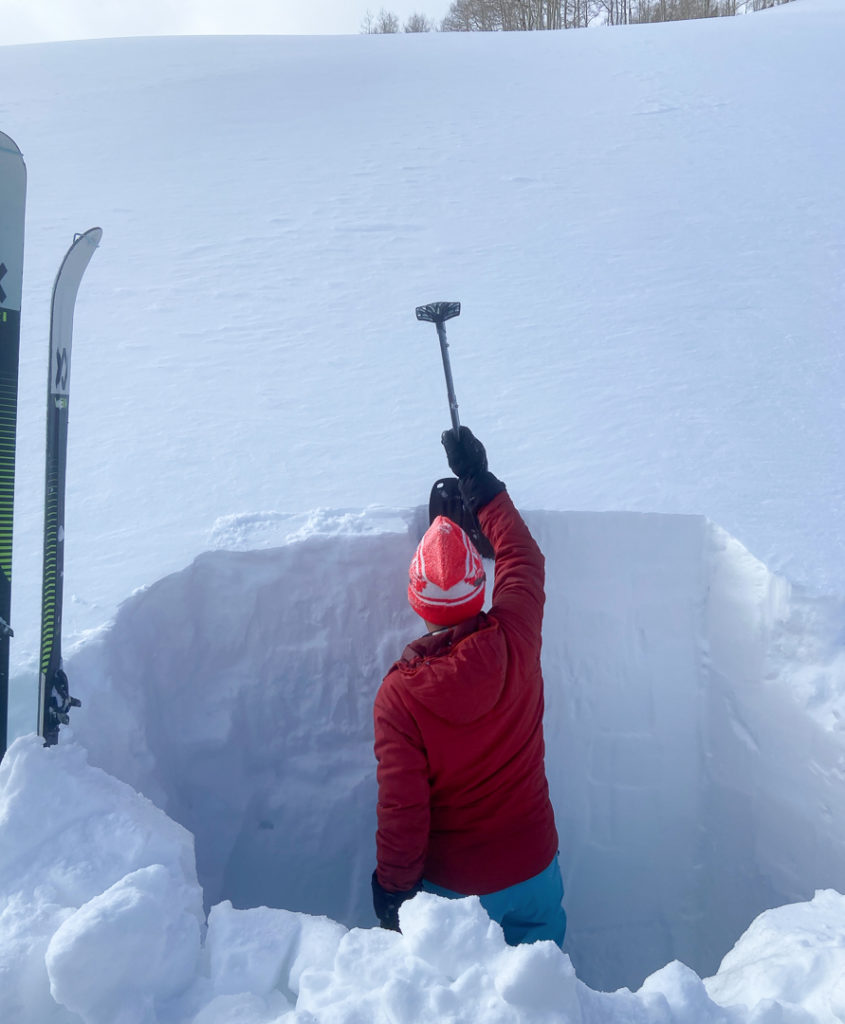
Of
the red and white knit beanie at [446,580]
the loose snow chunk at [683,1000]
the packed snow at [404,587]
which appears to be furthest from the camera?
the red and white knit beanie at [446,580]

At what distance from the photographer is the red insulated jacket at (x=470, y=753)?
6.28ft

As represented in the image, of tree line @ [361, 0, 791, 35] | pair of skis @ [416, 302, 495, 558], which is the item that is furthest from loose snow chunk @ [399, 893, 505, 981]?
tree line @ [361, 0, 791, 35]

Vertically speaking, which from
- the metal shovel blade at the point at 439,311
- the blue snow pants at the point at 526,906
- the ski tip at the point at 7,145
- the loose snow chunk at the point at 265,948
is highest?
the ski tip at the point at 7,145

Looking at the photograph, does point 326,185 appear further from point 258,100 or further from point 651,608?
point 651,608

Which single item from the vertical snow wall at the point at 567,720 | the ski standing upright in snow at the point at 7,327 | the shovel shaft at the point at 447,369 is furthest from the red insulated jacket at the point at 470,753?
the ski standing upright in snow at the point at 7,327

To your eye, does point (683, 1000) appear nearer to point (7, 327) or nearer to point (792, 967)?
point (792, 967)

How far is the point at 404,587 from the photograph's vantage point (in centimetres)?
289

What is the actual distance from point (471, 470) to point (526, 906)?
1.31 meters

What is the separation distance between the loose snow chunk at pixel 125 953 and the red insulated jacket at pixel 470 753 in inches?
24.7

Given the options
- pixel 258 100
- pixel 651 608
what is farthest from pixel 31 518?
pixel 258 100

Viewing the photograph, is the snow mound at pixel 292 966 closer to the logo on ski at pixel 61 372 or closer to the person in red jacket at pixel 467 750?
the person in red jacket at pixel 467 750

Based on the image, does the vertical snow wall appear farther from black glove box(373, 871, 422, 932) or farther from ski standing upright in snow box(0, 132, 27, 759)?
black glove box(373, 871, 422, 932)

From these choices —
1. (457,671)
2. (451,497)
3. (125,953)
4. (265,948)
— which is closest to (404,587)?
(451,497)

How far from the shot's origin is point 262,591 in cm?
281
